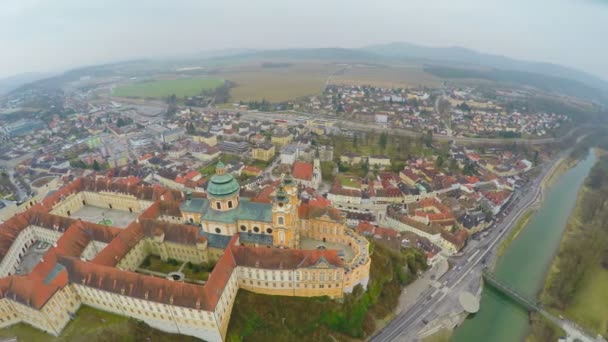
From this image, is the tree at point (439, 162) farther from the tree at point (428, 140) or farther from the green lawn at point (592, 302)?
the green lawn at point (592, 302)

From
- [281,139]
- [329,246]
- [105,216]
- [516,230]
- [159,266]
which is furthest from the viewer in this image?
[281,139]

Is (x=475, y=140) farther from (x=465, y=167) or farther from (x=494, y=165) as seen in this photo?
(x=465, y=167)

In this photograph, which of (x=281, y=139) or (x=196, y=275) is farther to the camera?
(x=281, y=139)

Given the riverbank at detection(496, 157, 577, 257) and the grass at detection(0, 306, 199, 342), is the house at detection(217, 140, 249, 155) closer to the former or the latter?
the grass at detection(0, 306, 199, 342)

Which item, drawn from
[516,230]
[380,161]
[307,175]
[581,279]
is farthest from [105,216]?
[516,230]

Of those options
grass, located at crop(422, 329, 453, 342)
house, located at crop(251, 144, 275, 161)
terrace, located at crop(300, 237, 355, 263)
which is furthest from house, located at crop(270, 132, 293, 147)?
grass, located at crop(422, 329, 453, 342)

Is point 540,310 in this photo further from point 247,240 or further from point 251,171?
point 251,171
